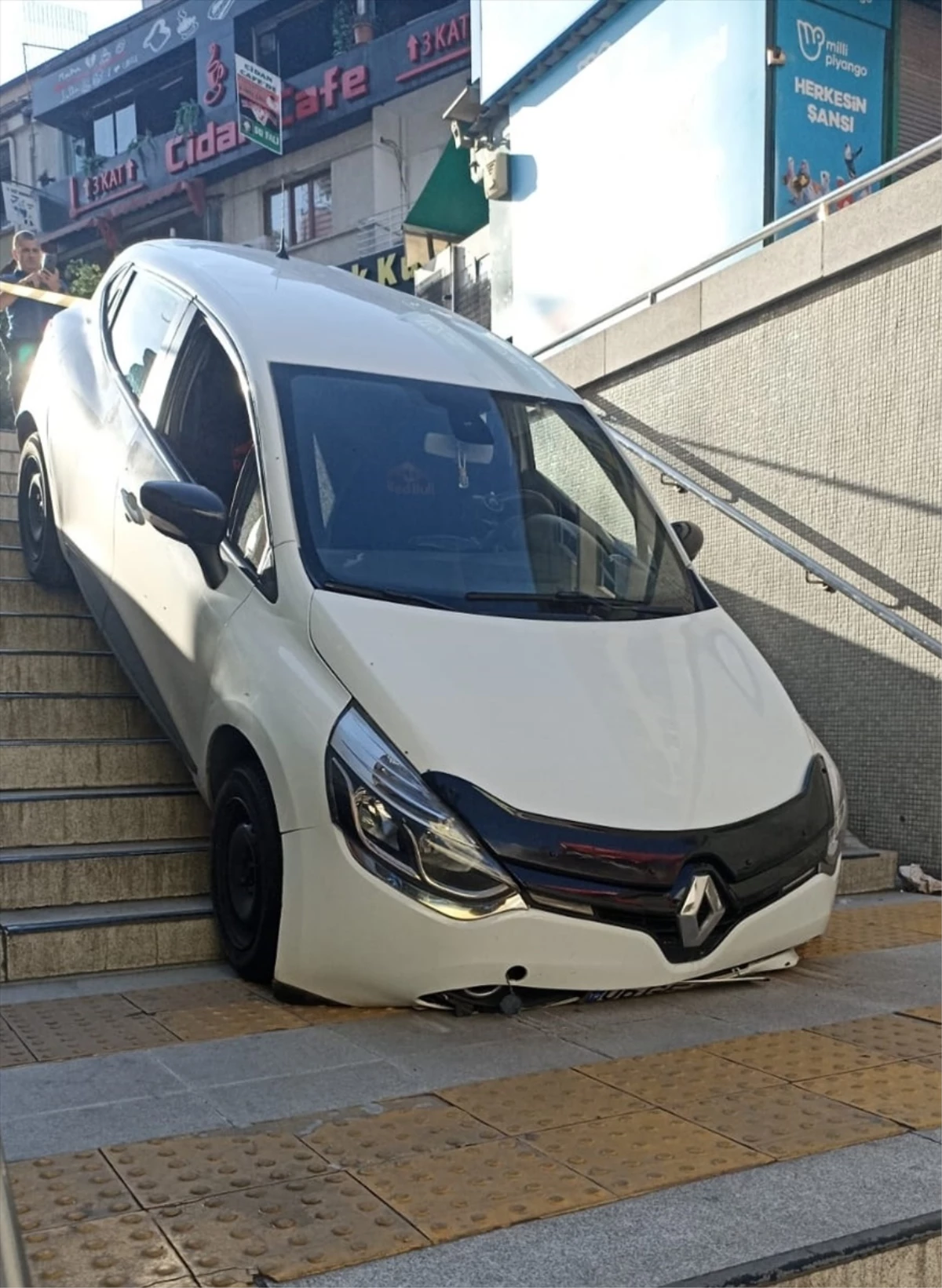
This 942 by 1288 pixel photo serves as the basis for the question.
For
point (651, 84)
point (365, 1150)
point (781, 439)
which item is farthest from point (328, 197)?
point (365, 1150)

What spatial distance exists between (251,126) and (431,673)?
1096 inches

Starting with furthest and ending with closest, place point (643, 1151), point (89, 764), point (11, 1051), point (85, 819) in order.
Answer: point (89, 764) < point (85, 819) < point (11, 1051) < point (643, 1151)

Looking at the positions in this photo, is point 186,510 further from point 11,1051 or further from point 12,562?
point 12,562

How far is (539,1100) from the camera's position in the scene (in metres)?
3.21

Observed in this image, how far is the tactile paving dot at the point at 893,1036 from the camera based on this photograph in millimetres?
3674

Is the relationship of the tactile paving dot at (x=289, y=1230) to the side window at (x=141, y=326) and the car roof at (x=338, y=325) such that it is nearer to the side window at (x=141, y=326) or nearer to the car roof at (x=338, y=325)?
the car roof at (x=338, y=325)

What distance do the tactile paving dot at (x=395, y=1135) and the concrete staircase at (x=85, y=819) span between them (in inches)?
65.6

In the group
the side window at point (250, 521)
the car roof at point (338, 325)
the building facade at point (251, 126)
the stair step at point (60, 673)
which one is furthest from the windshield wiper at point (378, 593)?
the building facade at point (251, 126)

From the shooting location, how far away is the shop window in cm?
3033

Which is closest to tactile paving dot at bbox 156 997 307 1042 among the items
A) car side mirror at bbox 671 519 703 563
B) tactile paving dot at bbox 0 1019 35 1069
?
tactile paving dot at bbox 0 1019 35 1069

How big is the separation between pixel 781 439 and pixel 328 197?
A: 2505 centimetres

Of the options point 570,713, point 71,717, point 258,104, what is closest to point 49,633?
point 71,717

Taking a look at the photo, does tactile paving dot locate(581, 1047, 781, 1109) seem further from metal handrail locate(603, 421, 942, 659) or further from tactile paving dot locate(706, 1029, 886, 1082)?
metal handrail locate(603, 421, 942, 659)

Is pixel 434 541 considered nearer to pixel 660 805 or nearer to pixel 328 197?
pixel 660 805
